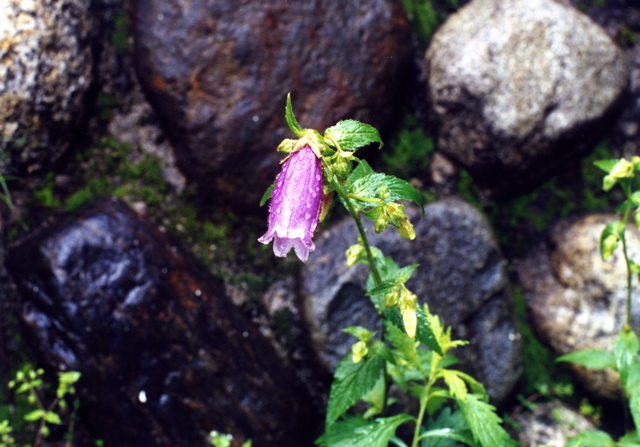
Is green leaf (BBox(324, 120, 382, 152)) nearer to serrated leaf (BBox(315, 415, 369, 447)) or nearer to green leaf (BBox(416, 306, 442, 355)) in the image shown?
green leaf (BBox(416, 306, 442, 355))

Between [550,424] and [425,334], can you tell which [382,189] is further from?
[550,424]

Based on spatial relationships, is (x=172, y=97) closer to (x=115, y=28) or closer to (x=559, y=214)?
(x=115, y=28)

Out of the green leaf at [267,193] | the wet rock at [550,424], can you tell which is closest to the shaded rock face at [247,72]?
the green leaf at [267,193]

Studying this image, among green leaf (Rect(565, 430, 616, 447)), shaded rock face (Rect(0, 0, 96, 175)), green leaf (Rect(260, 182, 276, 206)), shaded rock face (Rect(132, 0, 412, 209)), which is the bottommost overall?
green leaf (Rect(565, 430, 616, 447))

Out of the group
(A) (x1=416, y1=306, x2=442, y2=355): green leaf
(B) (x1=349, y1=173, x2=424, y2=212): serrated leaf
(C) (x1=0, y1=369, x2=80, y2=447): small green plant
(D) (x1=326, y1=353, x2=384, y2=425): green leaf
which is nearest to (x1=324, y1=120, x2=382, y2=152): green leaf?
(B) (x1=349, y1=173, x2=424, y2=212): serrated leaf

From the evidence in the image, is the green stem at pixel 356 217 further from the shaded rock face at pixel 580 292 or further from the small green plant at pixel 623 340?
the shaded rock face at pixel 580 292

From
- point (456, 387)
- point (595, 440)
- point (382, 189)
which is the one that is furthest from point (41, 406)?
point (595, 440)
